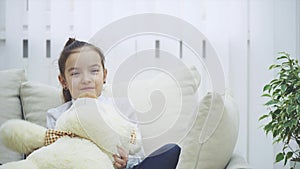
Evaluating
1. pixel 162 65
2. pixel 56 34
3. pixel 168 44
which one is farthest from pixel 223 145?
pixel 56 34

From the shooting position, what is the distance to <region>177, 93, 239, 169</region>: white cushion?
4.55ft

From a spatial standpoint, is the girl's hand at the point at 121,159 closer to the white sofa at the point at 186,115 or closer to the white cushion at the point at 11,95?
the white sofa at the point at 186,115

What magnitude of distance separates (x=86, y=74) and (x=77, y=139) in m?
0.26

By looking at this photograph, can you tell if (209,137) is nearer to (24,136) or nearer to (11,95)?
(24,136)

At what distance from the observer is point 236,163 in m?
1.43

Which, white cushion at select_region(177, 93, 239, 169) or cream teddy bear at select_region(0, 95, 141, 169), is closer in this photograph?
cream teddy bear at select_region(0, 95, 141, 169)

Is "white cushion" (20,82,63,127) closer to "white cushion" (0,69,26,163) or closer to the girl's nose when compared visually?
"white cushion" (0,69,26,163)

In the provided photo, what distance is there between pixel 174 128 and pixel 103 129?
0.40 m

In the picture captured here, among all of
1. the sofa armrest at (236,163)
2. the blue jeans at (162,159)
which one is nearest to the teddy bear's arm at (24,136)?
the blue jeans at (162,159)

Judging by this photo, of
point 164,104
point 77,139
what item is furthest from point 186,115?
point 77,139

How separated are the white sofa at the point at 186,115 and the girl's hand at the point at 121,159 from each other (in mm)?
197

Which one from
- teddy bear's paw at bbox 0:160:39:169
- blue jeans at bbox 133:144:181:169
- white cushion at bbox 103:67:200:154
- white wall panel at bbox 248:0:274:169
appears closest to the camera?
teddy bear's paw at bbox 0:160:39:169

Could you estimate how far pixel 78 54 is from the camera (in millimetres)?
1492

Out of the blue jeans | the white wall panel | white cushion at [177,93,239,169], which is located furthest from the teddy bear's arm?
the white wall panel
